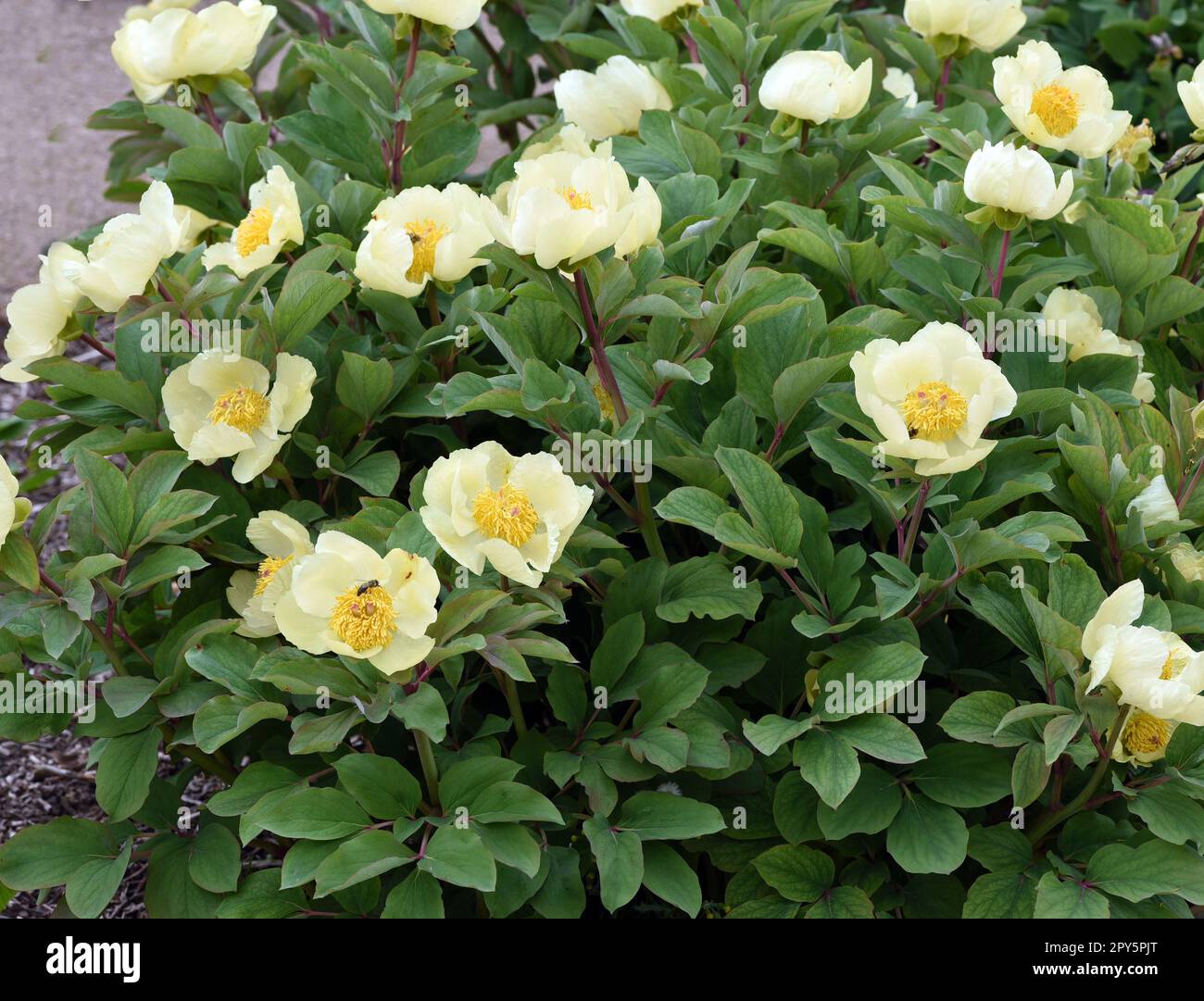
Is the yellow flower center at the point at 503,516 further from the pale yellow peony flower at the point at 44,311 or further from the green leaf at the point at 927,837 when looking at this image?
the pale yellow peony flower at the point at 44,311

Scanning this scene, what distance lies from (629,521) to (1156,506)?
2.14ft

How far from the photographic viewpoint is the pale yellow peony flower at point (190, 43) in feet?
6.55

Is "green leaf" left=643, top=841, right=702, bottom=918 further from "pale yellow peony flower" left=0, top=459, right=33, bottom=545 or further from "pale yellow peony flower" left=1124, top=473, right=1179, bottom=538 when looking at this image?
"pale yellow peony flower" left=0, top=459, right=33, bottom=545

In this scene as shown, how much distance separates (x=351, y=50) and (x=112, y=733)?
1.03 m

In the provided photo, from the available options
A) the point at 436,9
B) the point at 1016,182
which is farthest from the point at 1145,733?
Result: the point at 436,9

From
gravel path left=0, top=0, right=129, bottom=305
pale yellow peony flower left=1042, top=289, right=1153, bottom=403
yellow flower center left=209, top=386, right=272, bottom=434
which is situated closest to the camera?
yellow flower center left=209, top=386, right=272, bottom=434

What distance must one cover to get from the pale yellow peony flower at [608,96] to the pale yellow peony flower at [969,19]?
0.44m

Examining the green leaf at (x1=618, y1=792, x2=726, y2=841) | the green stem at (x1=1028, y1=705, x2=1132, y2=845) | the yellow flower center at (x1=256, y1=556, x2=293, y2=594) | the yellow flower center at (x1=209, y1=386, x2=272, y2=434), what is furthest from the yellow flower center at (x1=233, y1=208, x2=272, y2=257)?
the green stem at (x1=1028, y1=705, x2=1132, y2=845)

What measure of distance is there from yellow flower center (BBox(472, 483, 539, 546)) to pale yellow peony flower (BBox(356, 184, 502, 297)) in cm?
43

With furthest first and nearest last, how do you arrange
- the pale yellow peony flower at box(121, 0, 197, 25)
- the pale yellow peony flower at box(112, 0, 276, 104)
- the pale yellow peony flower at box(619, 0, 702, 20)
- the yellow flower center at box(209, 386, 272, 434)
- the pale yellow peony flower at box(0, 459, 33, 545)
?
the pale yellow peony flower at box(121, 0, 197, 25), the pale yellow peony flower at box(619, 0, 702, 20), the pale yellow peony flower at box(112, 0, 276, 104), the yellow flower center at box(209, 386, 272, 434), the pale yellow peony flower at box(0, 459, 33, 545)

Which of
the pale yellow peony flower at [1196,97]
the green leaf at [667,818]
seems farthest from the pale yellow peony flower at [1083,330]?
the green leaf at [667,818]

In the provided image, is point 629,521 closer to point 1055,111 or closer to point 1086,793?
point 1086,793

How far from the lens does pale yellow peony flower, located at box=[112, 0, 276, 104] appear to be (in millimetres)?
1995
